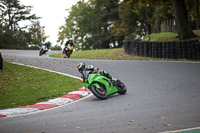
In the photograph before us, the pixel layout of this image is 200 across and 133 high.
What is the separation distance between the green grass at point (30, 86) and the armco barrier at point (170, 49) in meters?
9.55

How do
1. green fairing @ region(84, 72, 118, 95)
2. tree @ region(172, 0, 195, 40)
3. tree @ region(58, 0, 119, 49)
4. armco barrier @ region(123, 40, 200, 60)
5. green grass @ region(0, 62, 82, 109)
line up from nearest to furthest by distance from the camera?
green fairing @ region(84, 72, 118, 95)
green grass @ region(0, 62, 82, 109)
armco barrier @ region(123, 40, 200, 60)
tree @ region(172, 0, 195, 40)
tree @ region(58, 0, 119, 49)

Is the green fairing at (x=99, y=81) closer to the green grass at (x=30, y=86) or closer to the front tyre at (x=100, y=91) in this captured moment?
the front tyre at (x=100, y=91)

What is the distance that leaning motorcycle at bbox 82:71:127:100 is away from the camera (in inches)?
378

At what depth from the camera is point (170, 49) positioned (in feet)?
72.4

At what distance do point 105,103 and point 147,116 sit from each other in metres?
2.13

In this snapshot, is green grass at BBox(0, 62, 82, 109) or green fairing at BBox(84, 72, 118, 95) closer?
green fairing at BBox(84, 72, 118, 95)

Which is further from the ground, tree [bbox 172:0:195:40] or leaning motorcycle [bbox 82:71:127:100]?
tree [bbox 172:0:195:40]

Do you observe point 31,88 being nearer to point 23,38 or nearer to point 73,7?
point 23,38

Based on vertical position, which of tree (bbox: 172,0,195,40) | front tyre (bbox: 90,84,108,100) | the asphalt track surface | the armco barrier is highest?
tree (bbox: 172,0,195,40)

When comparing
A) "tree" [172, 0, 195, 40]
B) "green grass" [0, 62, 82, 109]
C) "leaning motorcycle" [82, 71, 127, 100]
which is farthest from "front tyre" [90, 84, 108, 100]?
"tree" [172, 0, 195, 40]

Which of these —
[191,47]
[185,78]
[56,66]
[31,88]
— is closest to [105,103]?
[31,88]

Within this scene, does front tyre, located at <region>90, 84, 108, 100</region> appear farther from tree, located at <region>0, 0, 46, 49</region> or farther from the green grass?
tree, located at <region>0, 0, 46, 49</region>

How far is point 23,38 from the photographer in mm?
57688

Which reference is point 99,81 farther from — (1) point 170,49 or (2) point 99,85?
(1) point 170,49
